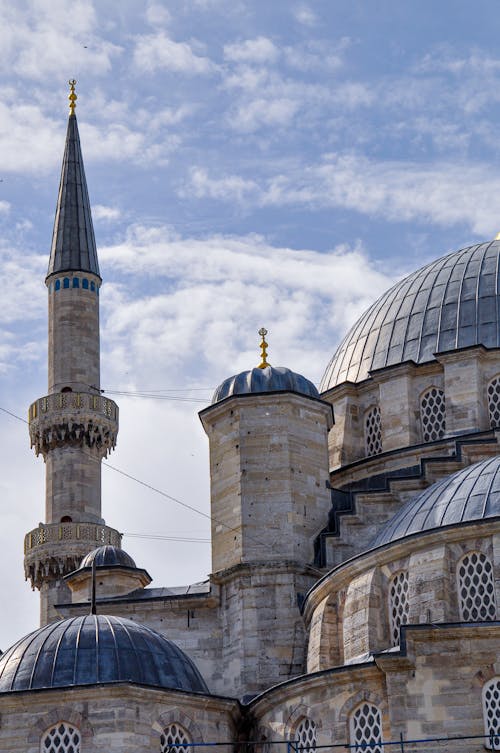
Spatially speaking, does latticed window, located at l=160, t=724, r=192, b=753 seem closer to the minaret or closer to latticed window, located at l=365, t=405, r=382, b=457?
latticed window, located at l=365, t=405, r=382, b=457

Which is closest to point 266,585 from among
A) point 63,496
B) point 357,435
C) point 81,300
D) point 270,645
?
point 270,645

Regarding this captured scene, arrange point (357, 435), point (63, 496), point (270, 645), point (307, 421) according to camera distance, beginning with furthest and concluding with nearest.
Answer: point (63, 496) → point (357, 435) → point (307, 421) → point (270, 645)

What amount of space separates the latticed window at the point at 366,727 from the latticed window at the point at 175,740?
2521mm

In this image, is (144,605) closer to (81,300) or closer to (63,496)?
(63,496)

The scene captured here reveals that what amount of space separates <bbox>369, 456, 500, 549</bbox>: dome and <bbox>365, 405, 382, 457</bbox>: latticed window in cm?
635

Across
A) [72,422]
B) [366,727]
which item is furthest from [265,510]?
[72,422]

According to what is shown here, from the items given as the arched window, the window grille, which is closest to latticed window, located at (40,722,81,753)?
the arched window

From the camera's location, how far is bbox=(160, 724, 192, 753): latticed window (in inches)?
1066

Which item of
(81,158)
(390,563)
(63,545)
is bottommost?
(390,563)

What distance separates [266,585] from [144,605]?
2.48m

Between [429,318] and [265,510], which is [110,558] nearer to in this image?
[265,510]

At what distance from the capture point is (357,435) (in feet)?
121

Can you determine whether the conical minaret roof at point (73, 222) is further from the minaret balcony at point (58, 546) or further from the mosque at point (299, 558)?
the minaret balcony at point (58, 546)

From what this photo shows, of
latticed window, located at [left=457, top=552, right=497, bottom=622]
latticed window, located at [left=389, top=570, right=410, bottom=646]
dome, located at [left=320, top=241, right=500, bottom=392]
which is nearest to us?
latticed window, located at [left=457, top=552, right=497, bottom=622]
